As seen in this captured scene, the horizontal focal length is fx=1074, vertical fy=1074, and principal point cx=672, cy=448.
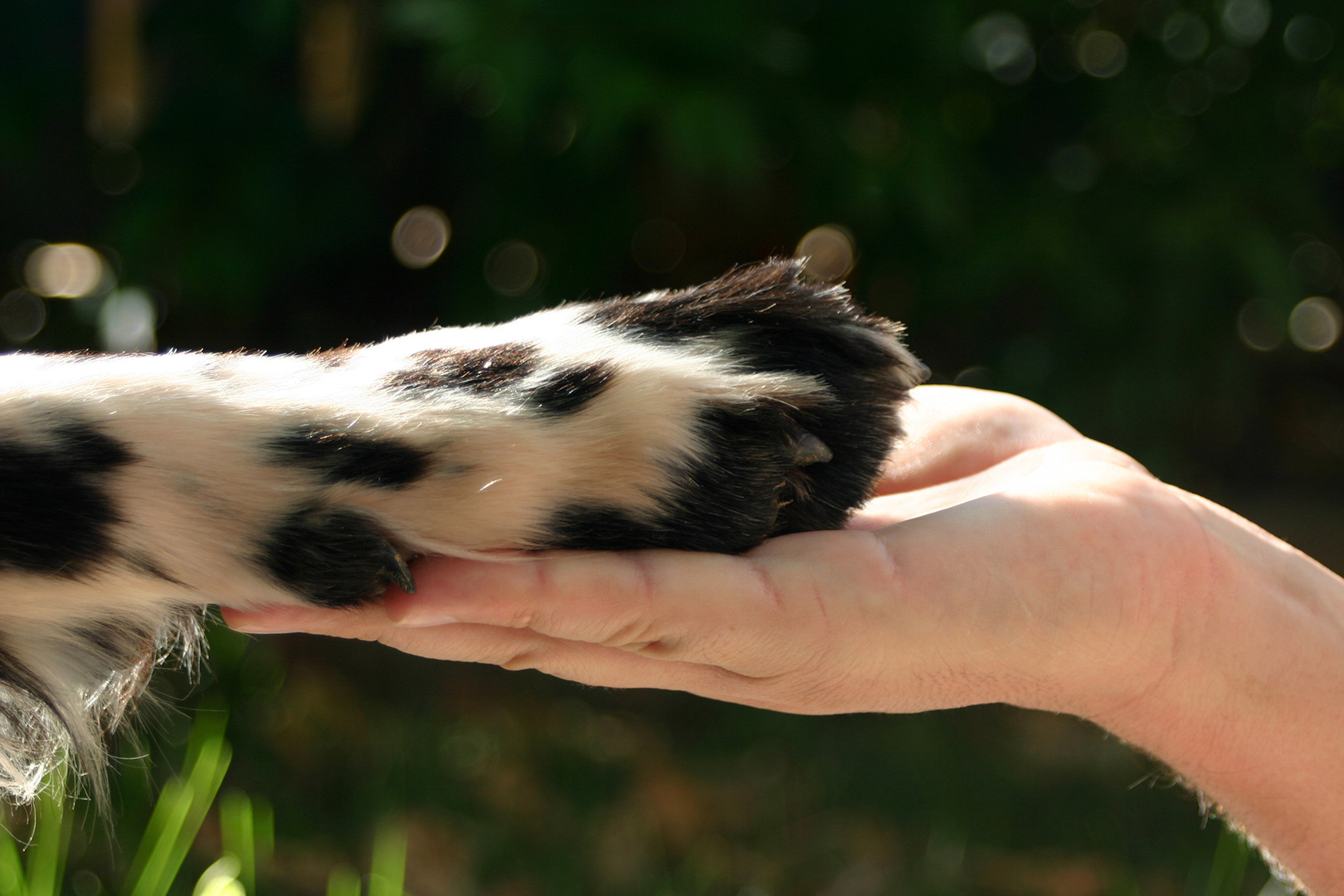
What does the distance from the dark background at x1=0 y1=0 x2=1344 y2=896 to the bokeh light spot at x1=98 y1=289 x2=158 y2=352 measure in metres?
0.06

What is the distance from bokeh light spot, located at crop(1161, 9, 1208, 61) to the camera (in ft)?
10.6

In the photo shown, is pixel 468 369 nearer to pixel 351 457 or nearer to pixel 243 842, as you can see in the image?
pixel 351 457

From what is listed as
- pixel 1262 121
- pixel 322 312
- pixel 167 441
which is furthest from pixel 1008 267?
pixel 167 441

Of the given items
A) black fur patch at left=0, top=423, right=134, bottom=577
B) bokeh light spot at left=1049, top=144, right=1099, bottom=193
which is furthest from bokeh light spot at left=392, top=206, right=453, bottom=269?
black fur patch at left=0, top=423, right=134, bottom=577

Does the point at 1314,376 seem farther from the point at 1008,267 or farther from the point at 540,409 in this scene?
the point at 540,409

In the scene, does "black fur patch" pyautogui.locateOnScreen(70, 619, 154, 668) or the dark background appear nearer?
"black fur patch" pyautogui.locateOnScreen(70, 619, 154, 668)

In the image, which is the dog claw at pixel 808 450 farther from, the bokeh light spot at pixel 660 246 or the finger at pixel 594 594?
the bokeh light spot at pixel 660 246

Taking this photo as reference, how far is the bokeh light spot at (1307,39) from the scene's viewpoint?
124 inches

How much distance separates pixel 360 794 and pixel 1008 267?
2.45 metres

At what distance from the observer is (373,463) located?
90cm

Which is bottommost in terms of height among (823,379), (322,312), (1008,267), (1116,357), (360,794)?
(360,794)

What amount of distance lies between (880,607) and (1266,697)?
22.8 inches

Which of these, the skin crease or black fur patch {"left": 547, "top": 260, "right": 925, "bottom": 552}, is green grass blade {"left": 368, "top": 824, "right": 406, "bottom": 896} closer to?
the skin crease

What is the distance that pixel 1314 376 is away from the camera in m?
3.93
